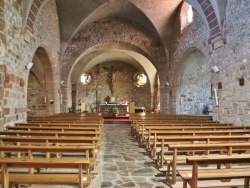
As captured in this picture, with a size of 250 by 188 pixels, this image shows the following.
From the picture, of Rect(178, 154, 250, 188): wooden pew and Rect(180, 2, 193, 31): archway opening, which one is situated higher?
Rect(180, 2, 193, 31): archway opening

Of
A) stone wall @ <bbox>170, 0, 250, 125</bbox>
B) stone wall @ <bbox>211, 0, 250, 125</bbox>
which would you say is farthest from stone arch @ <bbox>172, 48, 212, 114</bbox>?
stone wall @ <bbox>211, 0, 250, 125</bbox>

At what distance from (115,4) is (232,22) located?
7311mm

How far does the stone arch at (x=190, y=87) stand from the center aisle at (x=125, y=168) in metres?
6.94

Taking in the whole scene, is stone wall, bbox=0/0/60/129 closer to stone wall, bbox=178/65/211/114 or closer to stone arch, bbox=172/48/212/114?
stone arch, bbox=172/48/212/114

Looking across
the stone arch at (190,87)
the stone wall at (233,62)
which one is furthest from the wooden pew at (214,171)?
the stone arch at (190,87)

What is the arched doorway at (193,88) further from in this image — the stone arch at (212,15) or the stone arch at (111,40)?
the stone arch at (212,15)

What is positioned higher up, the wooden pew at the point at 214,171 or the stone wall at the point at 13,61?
the stone wall at the point at 13,61

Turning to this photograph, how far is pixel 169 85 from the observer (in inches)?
540

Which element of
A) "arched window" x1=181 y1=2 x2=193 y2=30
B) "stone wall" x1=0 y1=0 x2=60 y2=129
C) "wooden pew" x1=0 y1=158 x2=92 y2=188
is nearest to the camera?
"wooden pew" x1=0 y1=158 x2=92 y2=188

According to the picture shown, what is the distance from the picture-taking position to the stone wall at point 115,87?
22.2m

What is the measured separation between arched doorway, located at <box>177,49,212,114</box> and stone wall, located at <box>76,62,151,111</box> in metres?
8.22

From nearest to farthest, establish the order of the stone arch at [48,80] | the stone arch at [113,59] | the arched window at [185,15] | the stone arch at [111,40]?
the stone arch at [48,80], the arched window at [185,15], the stone arch at [111,40], the stone arch at [113,59]

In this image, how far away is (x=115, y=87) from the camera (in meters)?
22.5

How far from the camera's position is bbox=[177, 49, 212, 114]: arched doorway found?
12536 mm
